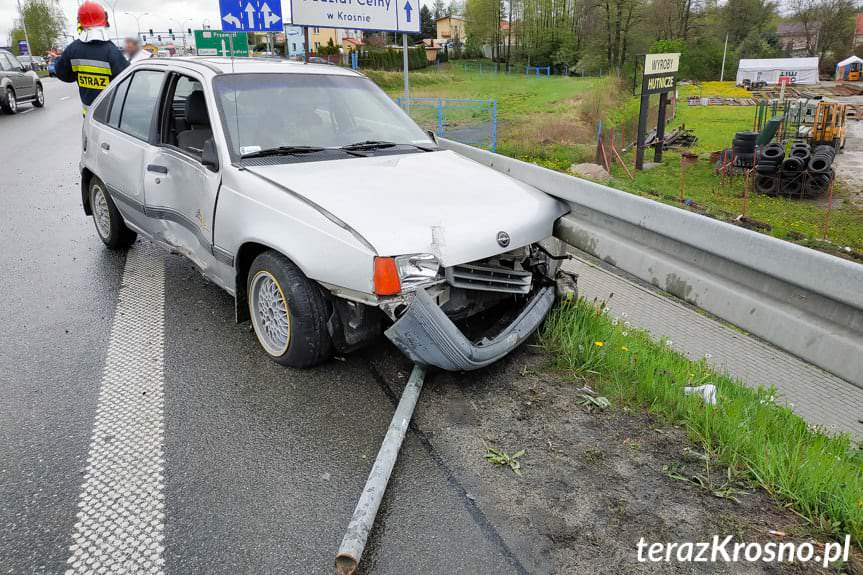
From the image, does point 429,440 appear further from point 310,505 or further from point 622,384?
point 622,384

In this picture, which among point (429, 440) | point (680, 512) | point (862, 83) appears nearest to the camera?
point (680, 512)

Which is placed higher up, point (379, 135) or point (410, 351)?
point (379, 135)

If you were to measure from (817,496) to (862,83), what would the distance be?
86682 mm

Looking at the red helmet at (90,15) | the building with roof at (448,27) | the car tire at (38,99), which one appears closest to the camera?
the red helmet at (90,15)

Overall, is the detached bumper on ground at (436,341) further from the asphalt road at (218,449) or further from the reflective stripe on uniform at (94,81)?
the reflective stripe on uniform at (94,81)

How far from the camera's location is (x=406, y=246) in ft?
11.4

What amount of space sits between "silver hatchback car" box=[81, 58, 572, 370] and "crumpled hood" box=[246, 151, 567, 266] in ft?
0.04

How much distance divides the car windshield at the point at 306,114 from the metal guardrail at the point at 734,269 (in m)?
1.49

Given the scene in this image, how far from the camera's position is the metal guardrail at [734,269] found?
111 inches

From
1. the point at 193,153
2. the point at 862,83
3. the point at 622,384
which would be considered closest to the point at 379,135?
the point at 193,153

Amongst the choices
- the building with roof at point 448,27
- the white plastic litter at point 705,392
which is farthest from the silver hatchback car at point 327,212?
the building with roof at point 448,27

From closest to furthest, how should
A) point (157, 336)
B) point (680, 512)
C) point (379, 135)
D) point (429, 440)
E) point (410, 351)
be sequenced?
point (680, 512) < point (429, 440) < point (410, 351) < point (157, 336) < point (379, 135)

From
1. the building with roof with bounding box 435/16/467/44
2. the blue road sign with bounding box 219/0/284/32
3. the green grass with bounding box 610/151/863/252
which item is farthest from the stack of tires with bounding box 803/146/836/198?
the building with roof with bounding box 435/16/467/44

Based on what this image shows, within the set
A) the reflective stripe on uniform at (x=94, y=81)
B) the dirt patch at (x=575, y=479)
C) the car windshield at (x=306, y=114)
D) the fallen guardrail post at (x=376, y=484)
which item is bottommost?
the dirt patch at (x=575, y=479)
